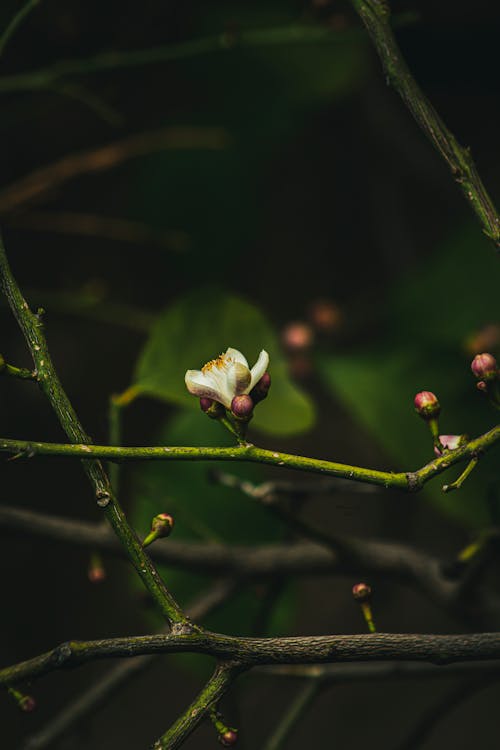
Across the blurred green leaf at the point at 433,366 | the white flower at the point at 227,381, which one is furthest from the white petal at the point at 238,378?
the blurred green leaf at the point at 433,366

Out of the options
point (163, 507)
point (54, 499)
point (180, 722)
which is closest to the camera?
point (180, 722)

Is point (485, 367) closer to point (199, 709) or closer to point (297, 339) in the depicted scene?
point (199, 709)

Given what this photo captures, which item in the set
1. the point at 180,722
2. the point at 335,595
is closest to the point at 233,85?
the point at 335,595

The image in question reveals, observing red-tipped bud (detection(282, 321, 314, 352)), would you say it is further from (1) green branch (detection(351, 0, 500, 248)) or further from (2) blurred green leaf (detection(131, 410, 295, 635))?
(1) green branch (detection(351, 0, 500, 248))

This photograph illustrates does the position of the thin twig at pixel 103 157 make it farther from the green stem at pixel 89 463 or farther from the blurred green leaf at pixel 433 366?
the green stem at pixel 89 463

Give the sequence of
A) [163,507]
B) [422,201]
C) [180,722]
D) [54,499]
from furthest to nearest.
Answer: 1. [422,201]
2. [54,499]
3. [163,507]
4. [180,722]

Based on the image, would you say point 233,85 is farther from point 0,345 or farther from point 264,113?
point 0,345
